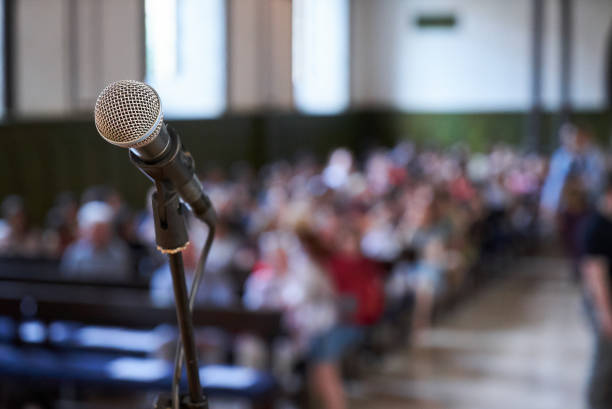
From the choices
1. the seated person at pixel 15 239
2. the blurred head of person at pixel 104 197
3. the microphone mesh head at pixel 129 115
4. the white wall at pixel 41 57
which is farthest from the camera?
the white wall at pixel 41 57

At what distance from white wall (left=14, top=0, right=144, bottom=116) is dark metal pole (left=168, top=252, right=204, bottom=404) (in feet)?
29.5

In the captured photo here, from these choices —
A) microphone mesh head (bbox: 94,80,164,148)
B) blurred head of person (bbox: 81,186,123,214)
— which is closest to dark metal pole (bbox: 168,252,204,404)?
microphone mesh head (bbox: 94,80,164,148)

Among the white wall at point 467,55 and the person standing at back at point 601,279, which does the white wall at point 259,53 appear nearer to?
the white wall at point 467,55

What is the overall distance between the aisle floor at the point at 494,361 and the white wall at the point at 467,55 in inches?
444

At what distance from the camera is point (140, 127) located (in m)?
1.31

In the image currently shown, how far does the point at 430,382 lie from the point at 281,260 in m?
2.01

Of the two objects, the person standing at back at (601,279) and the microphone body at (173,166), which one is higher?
the microphone body at (173,166)

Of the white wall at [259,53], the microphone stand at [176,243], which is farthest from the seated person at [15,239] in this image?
the white wall at [259,53]

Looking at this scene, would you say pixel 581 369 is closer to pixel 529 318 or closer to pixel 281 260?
pixel 529 318

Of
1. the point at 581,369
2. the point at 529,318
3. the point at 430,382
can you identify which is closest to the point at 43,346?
the point at 430,382

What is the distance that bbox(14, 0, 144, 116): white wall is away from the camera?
10562mm

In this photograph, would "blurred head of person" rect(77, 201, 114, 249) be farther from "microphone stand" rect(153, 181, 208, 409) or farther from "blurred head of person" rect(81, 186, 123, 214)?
"microphone stand" rect(153, 181, 208, 409)

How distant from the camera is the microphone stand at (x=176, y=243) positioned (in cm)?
150

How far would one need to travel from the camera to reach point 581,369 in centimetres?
756
